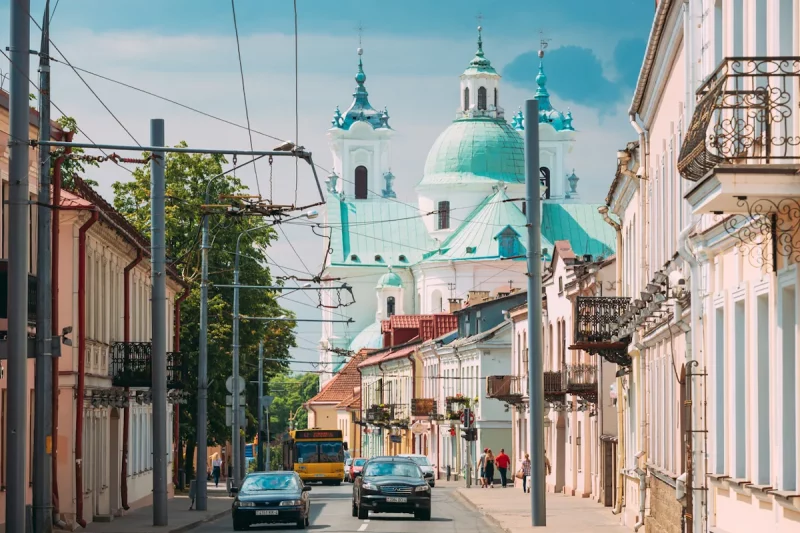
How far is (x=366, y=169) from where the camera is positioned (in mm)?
157875

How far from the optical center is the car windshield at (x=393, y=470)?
36344 mm

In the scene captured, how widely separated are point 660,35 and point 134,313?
2443cm

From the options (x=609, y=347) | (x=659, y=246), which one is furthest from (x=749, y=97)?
(x=609, y=347)

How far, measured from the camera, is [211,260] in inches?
2299

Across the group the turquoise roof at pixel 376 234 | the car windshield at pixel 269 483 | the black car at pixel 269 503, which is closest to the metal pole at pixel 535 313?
the black car at pixel 269 503

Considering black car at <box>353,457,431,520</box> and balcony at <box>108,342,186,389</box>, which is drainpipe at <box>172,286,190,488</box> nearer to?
balcony at <box>108,342,186,389</box>

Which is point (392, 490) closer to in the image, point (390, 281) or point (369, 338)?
point (369, 338)

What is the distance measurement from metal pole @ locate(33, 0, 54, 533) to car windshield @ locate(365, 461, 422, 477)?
1462 centimetres

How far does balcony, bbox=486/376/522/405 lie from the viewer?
57.9 meters

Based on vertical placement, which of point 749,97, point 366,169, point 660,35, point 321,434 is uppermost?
point 366,169

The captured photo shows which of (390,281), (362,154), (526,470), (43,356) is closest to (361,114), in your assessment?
(362,154)

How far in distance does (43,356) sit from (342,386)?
107 m

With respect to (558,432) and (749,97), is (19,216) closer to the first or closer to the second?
(749,97)

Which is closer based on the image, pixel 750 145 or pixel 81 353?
pixel 750 145
